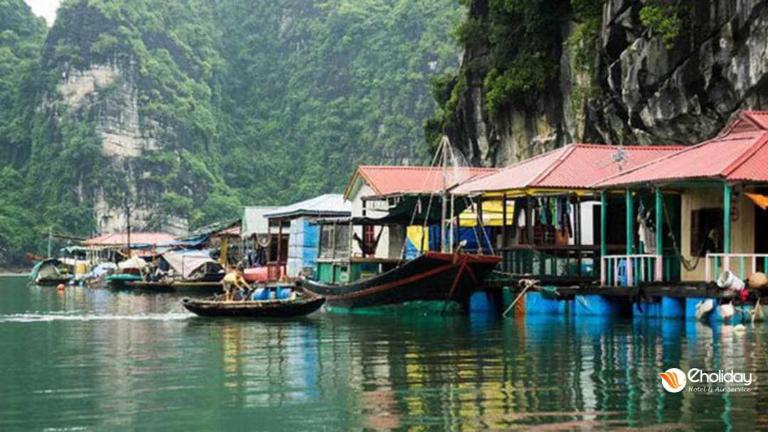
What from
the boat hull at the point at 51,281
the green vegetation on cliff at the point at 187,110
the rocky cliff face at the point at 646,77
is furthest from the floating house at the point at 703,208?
the green vegetation on cliff at the point at 187,110

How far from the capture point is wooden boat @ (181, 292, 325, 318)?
1204 inches

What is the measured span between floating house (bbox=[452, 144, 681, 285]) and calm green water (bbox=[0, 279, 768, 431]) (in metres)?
3.50

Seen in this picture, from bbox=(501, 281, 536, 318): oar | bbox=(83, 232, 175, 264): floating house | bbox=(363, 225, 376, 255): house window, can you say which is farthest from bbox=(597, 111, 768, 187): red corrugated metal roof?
bbox=(83, 232, 175, 264): floating house

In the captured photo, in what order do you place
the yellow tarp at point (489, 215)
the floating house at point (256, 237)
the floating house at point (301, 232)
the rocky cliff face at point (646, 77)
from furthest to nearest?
the floating house at point (256, 237) → the floating house at point (301, 232) → the yellow tarp at point (489, 215) → the rocky cliff face at point (646, 77)

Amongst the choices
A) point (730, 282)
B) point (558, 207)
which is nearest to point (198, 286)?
point (558, 207)

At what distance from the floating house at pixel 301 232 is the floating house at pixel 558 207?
11.5 m

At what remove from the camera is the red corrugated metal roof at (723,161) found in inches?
1014

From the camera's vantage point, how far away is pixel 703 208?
2855cm

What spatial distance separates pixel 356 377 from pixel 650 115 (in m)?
22.0

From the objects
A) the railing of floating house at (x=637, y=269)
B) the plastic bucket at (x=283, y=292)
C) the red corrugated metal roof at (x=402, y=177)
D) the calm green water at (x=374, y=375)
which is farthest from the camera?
the red corrugated metal roof at (x=402, y=177)

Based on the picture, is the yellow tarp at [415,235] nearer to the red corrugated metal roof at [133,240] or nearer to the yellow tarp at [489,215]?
the yellow tarp at [489,215]

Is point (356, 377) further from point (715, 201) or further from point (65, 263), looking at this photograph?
point (65, 263)

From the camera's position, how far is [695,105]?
35156 millimetres

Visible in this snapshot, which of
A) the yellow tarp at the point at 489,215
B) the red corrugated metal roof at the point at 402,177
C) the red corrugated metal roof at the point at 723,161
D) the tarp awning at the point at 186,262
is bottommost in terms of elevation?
the tarp awning at the point at 186,262
